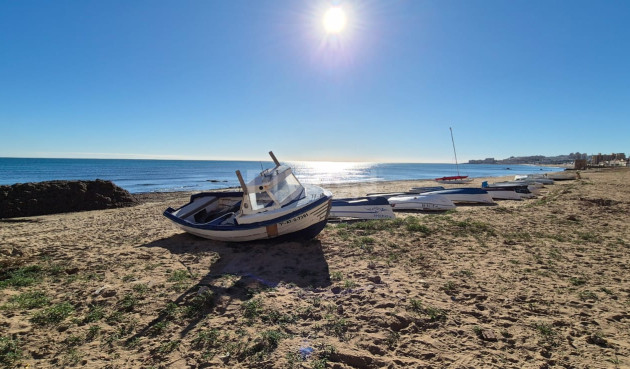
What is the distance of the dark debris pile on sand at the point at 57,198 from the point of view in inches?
638

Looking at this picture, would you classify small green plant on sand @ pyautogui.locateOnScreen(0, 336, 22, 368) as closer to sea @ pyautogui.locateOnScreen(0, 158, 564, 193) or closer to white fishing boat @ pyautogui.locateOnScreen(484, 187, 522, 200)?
sea @ pyautogui.locateOnScreen(0, 158, 564, 193)

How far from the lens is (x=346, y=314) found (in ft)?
13.6

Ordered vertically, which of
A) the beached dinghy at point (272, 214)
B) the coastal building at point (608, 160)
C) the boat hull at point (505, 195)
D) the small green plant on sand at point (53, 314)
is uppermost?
the coastal building at point (608, 160)

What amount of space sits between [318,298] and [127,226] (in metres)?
10.3

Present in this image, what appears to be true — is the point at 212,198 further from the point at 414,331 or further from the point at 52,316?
the point at 414,331

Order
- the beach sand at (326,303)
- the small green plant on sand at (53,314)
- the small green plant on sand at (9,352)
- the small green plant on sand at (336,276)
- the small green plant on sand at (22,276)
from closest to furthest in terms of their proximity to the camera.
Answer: the small green plant on sand at (9,352) → the beach sand at (326,303) → the small green plant on sand at (53,314) → the small green plant on sand at (22,276) → the small green plant on sand at (336,276)

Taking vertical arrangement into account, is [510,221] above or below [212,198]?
below

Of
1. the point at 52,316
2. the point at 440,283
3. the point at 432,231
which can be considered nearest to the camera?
the point at 52,316

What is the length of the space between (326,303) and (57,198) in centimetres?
2139

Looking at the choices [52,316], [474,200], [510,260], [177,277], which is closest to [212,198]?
[177,277]

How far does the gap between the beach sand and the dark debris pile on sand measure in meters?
12.2

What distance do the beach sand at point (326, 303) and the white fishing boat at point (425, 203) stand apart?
16.7 feet

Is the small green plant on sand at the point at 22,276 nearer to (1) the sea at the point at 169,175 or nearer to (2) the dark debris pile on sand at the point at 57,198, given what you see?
(1) the sea at the point at 169,175

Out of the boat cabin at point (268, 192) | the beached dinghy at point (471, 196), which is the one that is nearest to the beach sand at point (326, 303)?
the boat cabin at point (268, 192)
